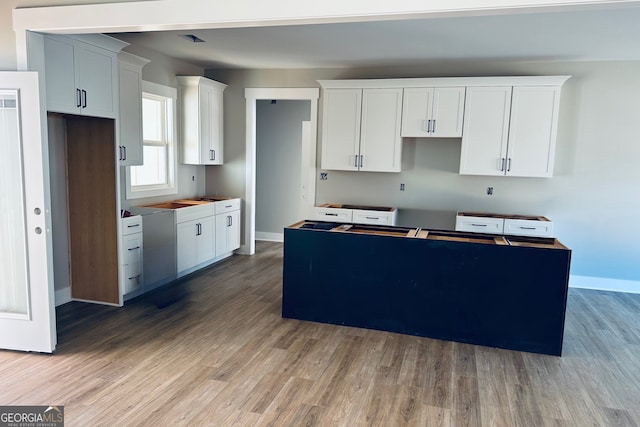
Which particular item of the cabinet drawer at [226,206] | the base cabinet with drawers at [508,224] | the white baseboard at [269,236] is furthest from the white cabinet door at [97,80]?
the white baseboard at [269,236]

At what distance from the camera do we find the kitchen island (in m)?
3.42

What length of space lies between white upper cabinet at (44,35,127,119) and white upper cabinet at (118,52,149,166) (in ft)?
0.99

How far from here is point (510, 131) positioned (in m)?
5.05

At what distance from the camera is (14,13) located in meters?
3.02

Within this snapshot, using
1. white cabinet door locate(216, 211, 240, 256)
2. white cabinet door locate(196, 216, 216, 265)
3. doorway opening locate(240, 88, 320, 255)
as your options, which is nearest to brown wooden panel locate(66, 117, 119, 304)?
white cabinet door locate(196, 216, 216, 265)

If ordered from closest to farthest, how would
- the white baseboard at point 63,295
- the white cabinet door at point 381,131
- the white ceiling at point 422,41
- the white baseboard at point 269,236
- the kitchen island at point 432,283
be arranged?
the kitchen island at point 432,283 → the white ceiling at point 422,41 → the white baseboard at point 63,295 → the white cabinet door at point 381,131 → the white baseboard at point 269,236

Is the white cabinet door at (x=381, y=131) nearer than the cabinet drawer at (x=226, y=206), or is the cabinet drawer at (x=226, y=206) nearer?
the white cabinet door at (x=381, y=131)

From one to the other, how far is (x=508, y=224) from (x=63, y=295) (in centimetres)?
468

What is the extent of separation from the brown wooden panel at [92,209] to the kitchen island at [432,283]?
64.9 inches

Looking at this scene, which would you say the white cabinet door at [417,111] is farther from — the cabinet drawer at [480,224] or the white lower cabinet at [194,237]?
the white lower cabinet at [194,237]

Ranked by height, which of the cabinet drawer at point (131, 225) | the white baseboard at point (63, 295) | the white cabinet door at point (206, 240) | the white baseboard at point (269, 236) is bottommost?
the white baseboard at point (63, 295)

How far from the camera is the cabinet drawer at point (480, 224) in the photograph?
16.8 feet

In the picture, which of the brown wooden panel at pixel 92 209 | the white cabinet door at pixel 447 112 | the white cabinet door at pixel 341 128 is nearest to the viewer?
the brown wooden panel at pixel 92 209

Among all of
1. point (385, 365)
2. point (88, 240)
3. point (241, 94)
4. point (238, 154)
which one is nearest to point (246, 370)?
point (385, 365)
